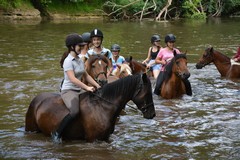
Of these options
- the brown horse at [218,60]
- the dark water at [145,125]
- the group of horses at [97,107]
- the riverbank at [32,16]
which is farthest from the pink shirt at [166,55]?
the riverbank at [32,16]

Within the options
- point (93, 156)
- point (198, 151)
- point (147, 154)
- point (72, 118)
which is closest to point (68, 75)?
point (72, 118)

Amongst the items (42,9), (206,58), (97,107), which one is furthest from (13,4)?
(97,107)

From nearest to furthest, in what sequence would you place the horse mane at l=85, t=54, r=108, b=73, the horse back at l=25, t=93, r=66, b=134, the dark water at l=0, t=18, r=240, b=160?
the dark water at l=0, t=18, r=240, b=160 < the horse back at l=25, t=93, r=66, b=134 < the horse mane at l=85, t=54, r=108, b=73

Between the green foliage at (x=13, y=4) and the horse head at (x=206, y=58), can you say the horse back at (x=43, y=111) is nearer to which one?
the horse head at (x=206, y=58)

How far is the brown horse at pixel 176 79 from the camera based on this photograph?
36.4 ft

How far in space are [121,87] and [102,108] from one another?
522mm

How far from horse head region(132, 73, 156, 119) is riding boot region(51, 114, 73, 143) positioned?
4.05ft

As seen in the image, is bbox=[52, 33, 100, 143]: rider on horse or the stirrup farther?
the stirrup

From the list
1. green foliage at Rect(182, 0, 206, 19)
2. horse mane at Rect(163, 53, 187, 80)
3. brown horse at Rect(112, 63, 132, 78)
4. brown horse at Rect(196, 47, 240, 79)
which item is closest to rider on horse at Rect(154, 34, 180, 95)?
horse mane at Rect(163, 53, 187, 80)

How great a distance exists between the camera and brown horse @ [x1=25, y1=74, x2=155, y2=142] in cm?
714

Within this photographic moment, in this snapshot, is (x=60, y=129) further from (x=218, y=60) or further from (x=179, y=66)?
(x=218, y=60)

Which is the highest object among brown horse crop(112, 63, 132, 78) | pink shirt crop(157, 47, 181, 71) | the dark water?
pink shirt crop(157, 47, 181, 71)

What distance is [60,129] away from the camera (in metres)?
7.38

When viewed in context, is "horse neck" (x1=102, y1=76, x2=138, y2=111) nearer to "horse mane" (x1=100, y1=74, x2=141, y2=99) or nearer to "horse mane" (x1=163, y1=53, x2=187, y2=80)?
"horse mane" (x1=100, y1=74, x2=141, y2=99)
